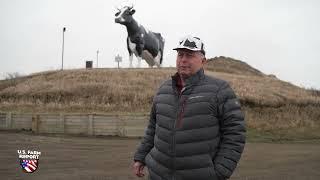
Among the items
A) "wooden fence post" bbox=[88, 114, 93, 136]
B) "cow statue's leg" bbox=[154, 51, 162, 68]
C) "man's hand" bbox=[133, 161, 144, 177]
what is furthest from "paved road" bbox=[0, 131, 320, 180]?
"cow statue's leg" bbox=[154, 51, 162, 68]

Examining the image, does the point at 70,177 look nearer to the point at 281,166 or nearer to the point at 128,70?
the point at 281,166

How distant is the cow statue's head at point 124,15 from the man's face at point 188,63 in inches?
1285

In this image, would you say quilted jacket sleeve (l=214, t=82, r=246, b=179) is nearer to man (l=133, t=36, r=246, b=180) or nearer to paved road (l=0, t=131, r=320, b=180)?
man (l=133, t=36, r=246, b=180)

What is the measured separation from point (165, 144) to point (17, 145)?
14434 millimetres

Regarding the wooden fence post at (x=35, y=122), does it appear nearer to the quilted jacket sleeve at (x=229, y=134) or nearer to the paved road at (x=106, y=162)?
the paved road at (x=106, y=162)

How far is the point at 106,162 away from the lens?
539 inches

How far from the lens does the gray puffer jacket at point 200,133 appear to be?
4406 mm

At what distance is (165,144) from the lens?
4.61m

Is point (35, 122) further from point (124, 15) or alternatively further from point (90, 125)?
point (124, 15)

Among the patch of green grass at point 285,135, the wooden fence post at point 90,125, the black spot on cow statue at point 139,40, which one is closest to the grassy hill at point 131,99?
the patch of green grass at point 285,135

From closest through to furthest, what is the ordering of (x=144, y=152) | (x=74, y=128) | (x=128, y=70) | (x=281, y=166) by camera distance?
1. (x=144, y=152)
2. (x=281, y=166)
3. (x=74, y=128)
4. (x=128, y=70)

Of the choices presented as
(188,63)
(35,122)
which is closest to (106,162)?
(188,63)

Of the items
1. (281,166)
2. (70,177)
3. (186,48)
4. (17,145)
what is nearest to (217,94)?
(186,48)

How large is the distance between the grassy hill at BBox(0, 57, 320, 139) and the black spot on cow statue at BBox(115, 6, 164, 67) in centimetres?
180
